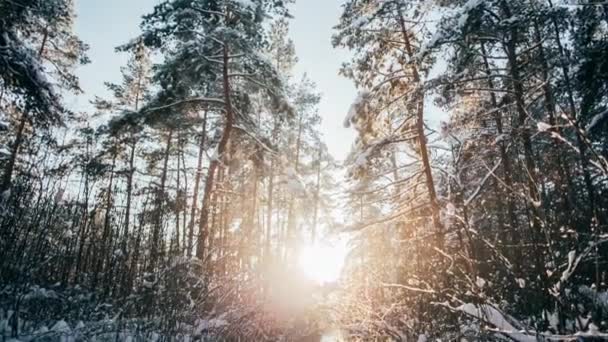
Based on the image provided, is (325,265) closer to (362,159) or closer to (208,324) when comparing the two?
(362,159)

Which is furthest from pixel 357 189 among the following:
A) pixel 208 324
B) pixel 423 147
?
pixel 208 324

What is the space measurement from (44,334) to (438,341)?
5514 mm

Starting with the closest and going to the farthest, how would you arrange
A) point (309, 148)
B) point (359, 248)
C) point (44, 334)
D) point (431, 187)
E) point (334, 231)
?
point (44, 334) < point (431, 187) < point (334, 231) < point (359, 248) < point (309, 148)

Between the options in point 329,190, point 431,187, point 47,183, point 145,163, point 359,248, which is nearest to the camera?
point 47,183

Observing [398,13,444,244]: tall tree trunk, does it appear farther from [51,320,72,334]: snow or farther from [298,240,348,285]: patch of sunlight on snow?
[51,320,72,334]: snow

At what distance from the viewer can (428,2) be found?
9734 millimetres

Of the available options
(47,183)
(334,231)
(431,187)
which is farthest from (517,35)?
(47,183)

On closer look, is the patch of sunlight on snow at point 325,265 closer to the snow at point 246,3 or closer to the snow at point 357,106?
the snow at point 357,106

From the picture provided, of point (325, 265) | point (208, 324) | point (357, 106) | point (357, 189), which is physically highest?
point (357, 106)

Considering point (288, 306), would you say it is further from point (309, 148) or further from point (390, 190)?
point (309, 148)

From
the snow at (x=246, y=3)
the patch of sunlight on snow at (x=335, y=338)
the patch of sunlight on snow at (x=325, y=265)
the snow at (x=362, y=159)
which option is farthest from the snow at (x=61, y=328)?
the patch of sunlight on snow at (x=325, y=265)

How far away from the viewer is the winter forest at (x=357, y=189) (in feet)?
14.0

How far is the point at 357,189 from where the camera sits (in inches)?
416

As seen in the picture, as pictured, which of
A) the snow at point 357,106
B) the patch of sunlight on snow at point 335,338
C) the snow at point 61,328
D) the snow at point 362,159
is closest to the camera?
the snow at point 61,328
